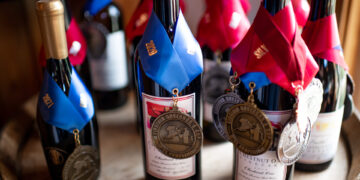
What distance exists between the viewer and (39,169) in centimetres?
65

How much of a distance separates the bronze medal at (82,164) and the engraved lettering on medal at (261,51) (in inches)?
12.6

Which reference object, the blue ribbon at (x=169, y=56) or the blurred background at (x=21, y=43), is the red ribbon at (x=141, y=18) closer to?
→ the blue ribbon at (x=169, y=56)

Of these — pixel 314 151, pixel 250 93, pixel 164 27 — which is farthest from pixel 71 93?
pixel 314 151

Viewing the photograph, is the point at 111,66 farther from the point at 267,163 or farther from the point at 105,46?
the point at 267,163

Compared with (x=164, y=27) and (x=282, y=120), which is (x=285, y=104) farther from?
(x=164, y=27)

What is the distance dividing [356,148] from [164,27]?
0.44 metres

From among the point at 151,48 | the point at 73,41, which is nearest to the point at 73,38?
the point at 73,41

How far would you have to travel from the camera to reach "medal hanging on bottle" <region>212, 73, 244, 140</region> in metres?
0.50

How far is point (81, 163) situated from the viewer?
562 mm

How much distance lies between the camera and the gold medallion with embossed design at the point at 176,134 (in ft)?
1.62

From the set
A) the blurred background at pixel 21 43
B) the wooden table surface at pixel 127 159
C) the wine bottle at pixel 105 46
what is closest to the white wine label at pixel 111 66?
the wine bottle at pixel 105 46

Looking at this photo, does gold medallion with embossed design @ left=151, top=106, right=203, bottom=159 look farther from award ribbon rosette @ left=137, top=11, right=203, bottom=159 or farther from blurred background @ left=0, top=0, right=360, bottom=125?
blurred background @ left=0, top=0, right=360, bottom=125

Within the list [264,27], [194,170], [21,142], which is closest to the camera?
[264,27]

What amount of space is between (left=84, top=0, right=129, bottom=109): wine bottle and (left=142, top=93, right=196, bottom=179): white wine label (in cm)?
30
